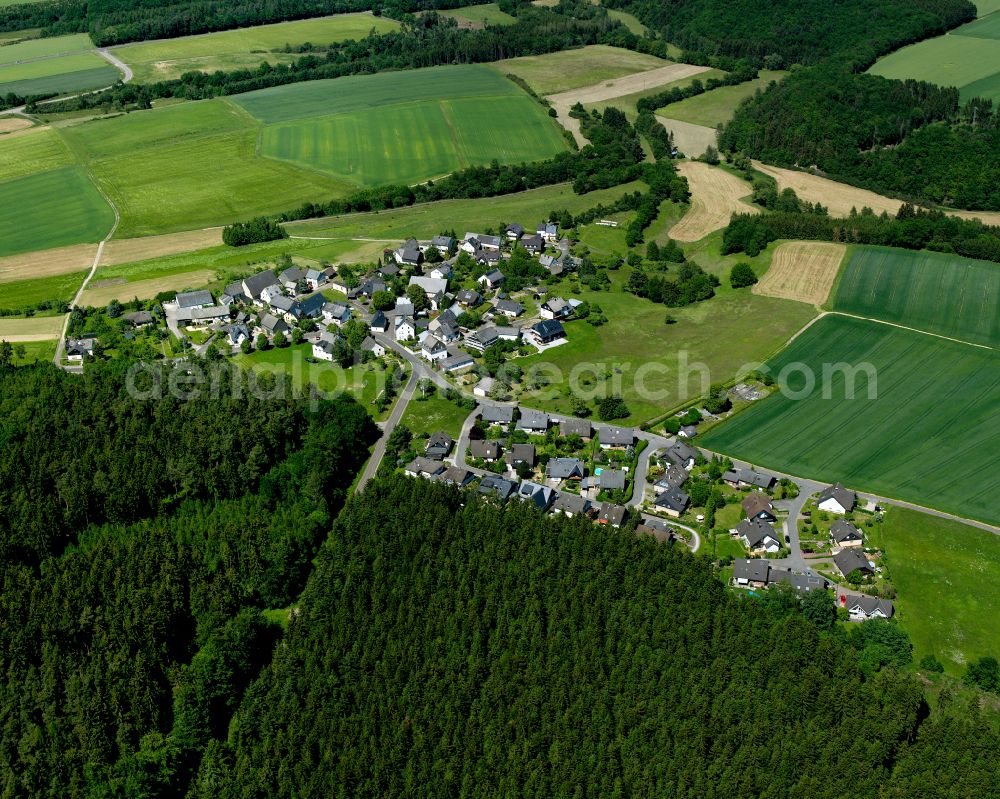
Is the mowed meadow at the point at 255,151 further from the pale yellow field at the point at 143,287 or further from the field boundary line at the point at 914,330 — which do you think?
the field boundary line at the point at 914,330

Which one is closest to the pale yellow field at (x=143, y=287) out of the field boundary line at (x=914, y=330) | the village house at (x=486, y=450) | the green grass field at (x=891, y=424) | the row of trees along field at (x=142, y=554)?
the row of trees along field at (x=142, y=554)

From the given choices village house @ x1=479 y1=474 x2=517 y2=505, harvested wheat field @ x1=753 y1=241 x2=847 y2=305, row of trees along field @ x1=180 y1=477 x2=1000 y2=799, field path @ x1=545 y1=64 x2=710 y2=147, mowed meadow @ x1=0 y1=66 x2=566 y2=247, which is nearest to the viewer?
row of trees along field @ x1=180 y1=477 x2=1000 y2=799

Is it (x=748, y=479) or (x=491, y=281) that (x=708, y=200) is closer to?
(x=491, y=281)

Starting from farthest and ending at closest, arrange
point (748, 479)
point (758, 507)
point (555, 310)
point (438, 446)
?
point (555, 310)
point (438, 446)
point (748, 479)
point (758, 507)

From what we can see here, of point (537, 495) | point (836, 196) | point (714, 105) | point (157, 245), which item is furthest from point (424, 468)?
point (714, 105)

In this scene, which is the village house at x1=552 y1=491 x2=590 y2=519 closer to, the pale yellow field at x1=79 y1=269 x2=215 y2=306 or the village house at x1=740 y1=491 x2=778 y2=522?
the village house at x1=740 y1=491 x2=778 y2=522

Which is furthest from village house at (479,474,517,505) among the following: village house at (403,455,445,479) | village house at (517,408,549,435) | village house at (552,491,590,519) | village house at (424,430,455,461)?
village house at (517,408,549,435)
